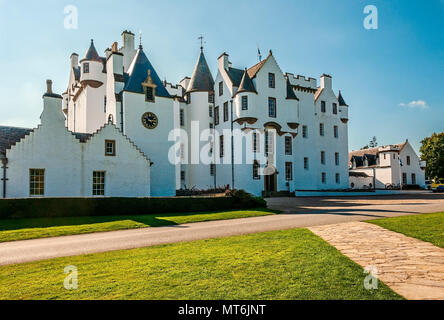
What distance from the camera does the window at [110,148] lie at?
24.6 meters

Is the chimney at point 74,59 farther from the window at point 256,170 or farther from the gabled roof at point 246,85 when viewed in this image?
the window at point 256,170

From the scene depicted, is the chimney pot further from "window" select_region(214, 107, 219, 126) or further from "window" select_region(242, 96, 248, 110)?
"window" select_region(214, 107, 219, 126)

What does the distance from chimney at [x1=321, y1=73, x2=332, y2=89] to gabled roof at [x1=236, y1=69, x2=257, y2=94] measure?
14.8 metres

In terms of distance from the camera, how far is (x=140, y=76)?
107ft

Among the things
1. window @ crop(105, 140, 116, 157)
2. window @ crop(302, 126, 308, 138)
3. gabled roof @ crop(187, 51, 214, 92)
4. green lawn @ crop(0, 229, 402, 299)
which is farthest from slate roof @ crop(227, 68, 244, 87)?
green lawn @ crop(0, 229, 402, 299)

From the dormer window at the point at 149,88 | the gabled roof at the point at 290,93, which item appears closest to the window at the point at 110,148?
the dormer window at the point at 149,88

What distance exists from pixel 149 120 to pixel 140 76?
5.02 meters

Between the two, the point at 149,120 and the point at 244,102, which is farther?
the point at 244,102

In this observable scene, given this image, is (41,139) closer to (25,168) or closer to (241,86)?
(25,168)

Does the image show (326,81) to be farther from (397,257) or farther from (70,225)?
(397,257)

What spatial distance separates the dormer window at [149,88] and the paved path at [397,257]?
2538 centimetres

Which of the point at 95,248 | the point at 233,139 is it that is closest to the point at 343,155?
the point at 233,139

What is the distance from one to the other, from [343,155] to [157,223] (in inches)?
1471

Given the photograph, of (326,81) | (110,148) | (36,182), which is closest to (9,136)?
(36,182)
